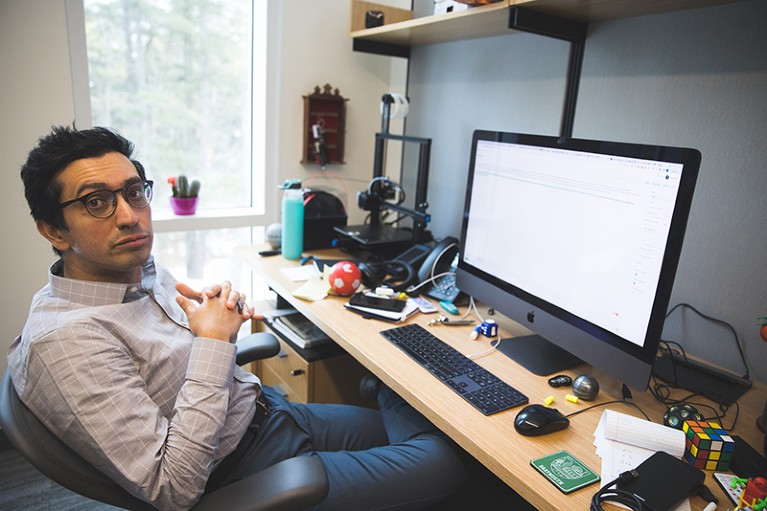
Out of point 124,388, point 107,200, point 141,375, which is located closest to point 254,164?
point 107,200

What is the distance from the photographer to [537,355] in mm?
1326

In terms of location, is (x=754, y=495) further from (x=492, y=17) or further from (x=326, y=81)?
(x=326, y=81)

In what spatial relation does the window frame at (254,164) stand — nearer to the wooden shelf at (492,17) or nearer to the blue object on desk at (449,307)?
the wooden shelf at (492,17)

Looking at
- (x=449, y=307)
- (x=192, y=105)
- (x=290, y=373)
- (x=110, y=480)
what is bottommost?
(x=290, y=373)

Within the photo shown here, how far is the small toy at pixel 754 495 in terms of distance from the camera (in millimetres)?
784

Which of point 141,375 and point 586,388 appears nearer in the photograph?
point 141,375

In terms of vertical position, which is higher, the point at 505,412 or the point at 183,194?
the point at 183,194

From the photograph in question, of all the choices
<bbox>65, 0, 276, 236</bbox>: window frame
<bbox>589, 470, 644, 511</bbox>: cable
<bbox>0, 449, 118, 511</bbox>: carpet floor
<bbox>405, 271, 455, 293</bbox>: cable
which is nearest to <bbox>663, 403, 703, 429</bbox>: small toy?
<bbox>589, 470, 644, 511</bbox>: cable

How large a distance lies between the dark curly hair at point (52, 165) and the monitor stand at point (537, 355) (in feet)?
3.54

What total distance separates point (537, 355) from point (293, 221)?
108 cm

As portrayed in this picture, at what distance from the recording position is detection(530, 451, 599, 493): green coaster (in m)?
0.86

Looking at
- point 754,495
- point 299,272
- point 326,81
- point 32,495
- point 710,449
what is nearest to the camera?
point 754,495

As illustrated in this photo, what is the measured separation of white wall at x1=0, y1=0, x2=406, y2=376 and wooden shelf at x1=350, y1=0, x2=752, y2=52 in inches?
8.3

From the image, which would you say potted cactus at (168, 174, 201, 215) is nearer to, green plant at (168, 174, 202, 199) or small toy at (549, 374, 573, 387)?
green plant at (168, 174, 202, 199)
